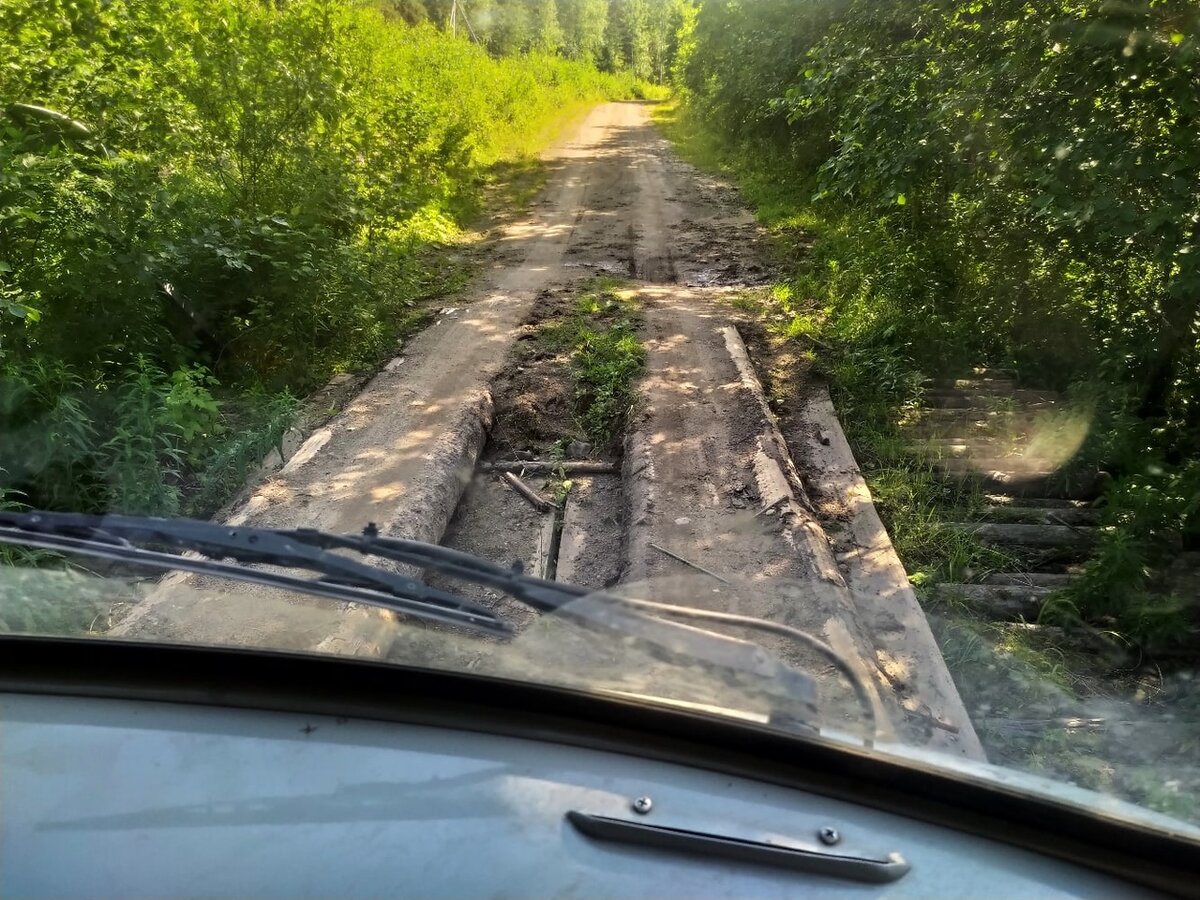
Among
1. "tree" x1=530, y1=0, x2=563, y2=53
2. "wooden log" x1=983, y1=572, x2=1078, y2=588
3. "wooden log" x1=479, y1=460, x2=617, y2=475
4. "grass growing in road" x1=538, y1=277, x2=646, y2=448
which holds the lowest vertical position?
"wooden log" x1=983, y1=572, x2=1078, y2=588

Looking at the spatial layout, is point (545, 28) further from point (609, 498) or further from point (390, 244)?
point (609, 498)

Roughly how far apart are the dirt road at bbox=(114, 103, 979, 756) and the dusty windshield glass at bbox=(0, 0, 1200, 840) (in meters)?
0.03

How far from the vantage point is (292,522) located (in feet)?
13.4

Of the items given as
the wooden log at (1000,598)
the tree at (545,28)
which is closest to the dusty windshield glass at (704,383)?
the wooden log at (1000,598)

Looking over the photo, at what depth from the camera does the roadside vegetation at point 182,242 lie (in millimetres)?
4387

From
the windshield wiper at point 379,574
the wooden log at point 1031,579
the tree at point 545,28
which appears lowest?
the wooden log at point 1031,579

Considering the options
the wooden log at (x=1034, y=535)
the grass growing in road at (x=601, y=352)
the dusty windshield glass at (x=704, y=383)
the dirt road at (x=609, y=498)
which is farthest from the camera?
the grass growing in road at (x=601, y=352)

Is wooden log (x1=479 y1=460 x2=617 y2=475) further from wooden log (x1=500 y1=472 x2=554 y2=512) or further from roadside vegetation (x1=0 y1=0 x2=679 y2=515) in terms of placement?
roadside vegetation (x1=0 y1=0 x2=679 y2=515)

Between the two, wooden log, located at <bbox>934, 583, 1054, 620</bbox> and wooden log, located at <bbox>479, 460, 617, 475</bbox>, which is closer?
wooden log, located at <bbox>934, 583, 1054, 620</bbox>

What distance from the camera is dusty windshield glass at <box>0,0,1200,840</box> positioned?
10.9ft

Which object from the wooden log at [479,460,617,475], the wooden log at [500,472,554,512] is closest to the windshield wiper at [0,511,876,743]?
the wooden log at [500,472,554,512]

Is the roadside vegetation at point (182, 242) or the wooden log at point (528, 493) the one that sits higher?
the roadside vegetation at point (182, 242)

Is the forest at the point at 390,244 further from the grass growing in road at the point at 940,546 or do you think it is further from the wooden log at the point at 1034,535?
the wooden log at the point at 1034,535

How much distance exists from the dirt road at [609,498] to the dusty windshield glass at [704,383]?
0.03 metres
